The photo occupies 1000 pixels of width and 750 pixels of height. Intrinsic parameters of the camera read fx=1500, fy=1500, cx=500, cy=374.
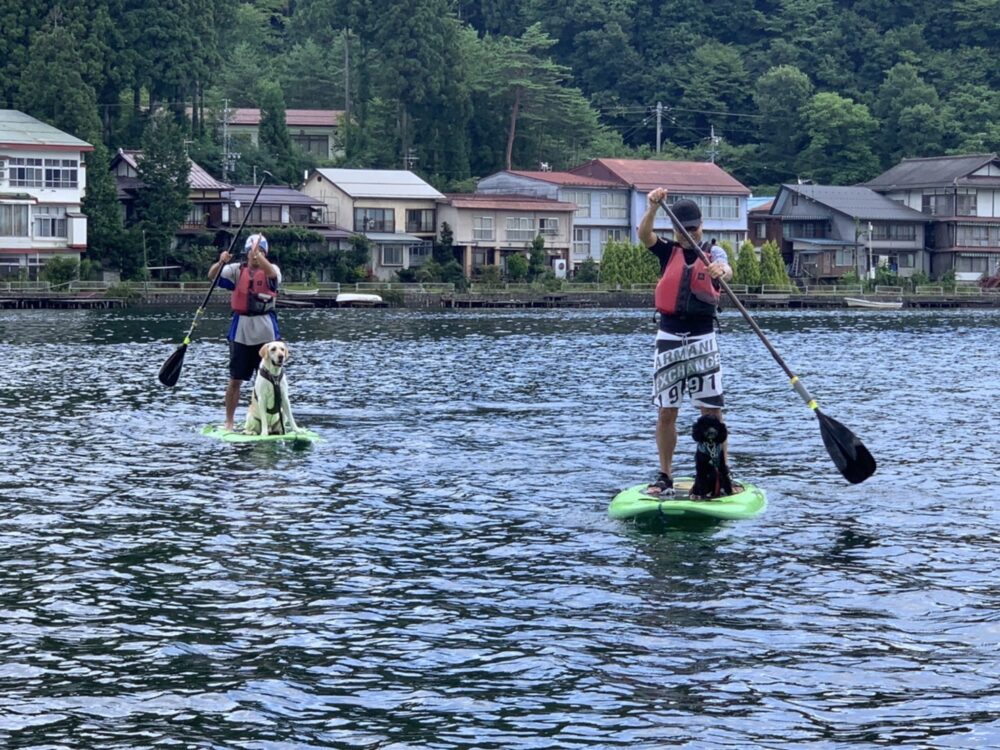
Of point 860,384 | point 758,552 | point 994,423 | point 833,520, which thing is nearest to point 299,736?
point 758,552

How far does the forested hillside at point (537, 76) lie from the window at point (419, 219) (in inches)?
397

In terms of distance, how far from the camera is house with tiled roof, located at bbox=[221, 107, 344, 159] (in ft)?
360

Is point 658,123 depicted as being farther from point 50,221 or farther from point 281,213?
point 50,221

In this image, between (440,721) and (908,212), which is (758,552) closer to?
(440,721)

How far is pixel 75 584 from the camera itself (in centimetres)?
1258

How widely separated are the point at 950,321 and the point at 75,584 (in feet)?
218

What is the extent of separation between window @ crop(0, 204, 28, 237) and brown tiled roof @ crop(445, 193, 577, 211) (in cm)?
A: 2515

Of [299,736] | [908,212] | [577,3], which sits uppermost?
[577,3]

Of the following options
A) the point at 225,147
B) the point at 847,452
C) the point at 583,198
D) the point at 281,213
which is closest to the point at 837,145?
the point at 583,198

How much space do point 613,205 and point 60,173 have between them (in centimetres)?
3632

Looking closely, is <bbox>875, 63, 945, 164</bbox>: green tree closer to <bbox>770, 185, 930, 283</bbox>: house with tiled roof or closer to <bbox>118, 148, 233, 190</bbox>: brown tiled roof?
<bbox>770, 185, 930, 283</bbox>: house with tiled roof

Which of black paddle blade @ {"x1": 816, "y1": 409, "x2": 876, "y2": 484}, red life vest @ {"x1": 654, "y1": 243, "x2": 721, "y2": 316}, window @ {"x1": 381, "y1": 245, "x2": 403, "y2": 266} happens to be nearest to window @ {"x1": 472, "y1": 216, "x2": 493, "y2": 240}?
window @ {"x1": 381, "y1": 245, "x2": 403, "y2": 266}

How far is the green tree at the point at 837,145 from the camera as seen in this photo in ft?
364

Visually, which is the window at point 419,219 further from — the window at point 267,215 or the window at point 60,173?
the window at point 60,173
